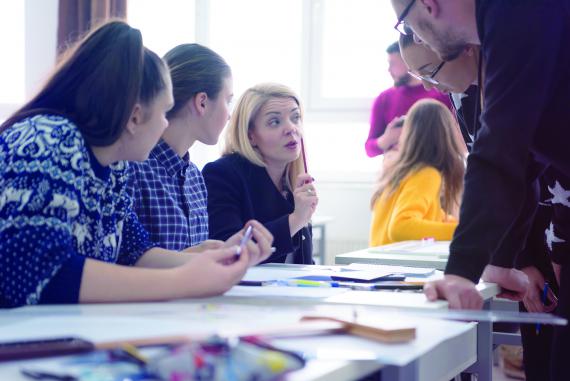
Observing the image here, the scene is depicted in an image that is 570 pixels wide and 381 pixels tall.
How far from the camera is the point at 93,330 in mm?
910

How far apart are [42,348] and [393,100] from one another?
13.5 ft

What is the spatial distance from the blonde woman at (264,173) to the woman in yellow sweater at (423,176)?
2.08 feet

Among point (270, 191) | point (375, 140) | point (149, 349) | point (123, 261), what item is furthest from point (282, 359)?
point (375, 140)

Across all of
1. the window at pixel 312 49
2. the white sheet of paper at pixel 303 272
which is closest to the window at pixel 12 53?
the window at pixel 312 49

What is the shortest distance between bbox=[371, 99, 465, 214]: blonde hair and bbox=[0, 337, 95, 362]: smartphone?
8.17ft

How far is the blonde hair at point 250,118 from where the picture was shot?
2611 millimetres

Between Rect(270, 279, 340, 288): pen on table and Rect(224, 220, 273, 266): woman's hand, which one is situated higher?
Rect(224, 220, 273, 266): woman's hand

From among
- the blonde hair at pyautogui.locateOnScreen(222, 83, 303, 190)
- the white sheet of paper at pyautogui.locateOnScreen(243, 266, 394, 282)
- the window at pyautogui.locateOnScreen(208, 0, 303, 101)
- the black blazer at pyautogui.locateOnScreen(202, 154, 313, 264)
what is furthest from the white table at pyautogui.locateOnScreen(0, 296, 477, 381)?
the window at pyautogui.locateOnScreen(208, 0, 303, 101)

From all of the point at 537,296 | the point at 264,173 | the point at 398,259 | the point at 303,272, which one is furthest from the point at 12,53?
the point at 537,296

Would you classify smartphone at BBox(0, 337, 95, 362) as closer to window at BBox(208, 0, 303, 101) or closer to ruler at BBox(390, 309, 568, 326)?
ruler at BBox(390, 309, 568, 326)

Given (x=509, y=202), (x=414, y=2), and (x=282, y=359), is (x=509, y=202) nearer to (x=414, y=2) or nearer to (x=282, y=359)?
(x=414, y=2)

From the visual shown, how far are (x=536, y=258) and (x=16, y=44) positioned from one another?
4587 mm

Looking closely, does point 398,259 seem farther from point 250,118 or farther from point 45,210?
point 45,210

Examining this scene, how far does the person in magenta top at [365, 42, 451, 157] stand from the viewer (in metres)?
4.67
